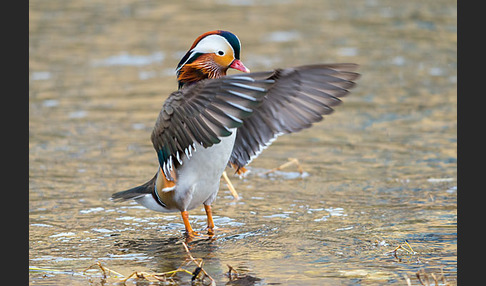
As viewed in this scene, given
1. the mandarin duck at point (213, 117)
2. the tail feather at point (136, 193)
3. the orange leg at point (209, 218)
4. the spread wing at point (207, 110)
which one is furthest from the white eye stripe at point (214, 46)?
the orange leg at point (209, 218)

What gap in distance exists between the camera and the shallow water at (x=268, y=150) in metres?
5.82

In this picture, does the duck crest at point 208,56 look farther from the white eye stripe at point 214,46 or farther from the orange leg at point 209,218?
the orange leg at point 209,218

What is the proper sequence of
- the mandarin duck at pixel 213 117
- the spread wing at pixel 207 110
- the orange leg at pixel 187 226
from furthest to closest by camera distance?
the orange leg at pixel 187 226 → the mandarin duck at pixel 213 117 → the spread wing at pixel 207 110

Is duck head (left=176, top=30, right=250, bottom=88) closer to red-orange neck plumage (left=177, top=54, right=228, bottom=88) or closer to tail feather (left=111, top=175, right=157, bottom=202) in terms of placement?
red-orange neck plumage (left=177, top=54, right=228, bottom=88)

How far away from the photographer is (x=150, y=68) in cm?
1247

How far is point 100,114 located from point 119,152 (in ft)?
4.93

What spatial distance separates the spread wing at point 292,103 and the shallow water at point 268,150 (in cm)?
72

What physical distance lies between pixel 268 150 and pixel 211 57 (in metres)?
3.23

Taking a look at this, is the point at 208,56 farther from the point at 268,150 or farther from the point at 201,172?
the point at 268,150

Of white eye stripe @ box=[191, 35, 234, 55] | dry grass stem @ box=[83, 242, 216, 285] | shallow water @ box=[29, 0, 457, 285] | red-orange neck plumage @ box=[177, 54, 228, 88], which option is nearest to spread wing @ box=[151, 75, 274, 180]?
red-orange neck plumage @ box=[177, 54, 228, 88]

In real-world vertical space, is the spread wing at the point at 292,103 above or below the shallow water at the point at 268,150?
above

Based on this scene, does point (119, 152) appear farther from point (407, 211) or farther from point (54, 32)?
point (54, 32)

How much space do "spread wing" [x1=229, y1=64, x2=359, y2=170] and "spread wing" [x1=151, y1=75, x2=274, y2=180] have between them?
0.80 meters

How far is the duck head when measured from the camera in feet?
19.8
